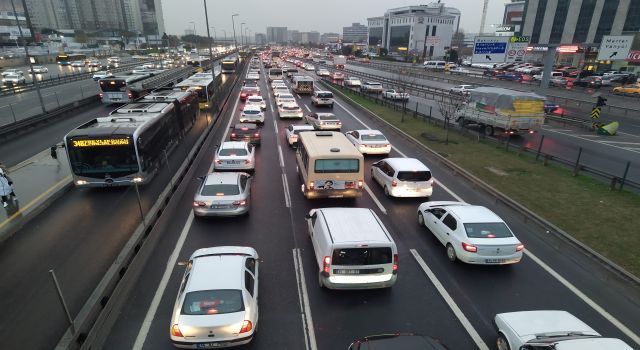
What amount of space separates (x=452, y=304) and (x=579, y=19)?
114 metres

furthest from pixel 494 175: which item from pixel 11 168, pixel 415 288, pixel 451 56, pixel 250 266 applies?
pixel 451 56

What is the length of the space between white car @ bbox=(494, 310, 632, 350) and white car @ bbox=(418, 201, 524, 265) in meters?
2.55

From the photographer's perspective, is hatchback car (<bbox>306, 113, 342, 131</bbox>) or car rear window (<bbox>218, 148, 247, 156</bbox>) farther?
hatchback car (<bbox>306, 113, 342, 131</bbox>)

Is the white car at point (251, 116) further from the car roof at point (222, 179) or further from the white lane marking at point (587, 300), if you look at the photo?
the white lane marking at point (587, 300)

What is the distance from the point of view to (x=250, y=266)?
349 inches

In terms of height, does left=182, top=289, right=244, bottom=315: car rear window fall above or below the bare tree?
above

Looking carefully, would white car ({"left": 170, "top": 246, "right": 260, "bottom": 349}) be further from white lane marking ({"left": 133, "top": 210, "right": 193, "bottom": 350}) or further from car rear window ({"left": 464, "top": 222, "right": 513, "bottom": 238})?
car rear window ({"left": 464, "top": 222, "right": 513, "bottom": 238})

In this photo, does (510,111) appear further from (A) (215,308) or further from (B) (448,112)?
(A) (215,308)

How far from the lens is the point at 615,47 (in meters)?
37.6

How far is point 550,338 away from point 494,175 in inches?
494

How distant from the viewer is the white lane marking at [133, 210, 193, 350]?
777cm

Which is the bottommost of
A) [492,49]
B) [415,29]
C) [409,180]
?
[409,180]

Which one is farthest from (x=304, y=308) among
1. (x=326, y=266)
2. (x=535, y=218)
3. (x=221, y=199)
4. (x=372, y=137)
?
(x=372, y=137)

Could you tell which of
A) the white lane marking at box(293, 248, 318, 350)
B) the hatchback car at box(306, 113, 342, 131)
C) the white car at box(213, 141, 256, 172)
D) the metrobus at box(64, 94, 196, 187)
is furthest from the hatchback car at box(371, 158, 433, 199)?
the hatchback car at box(306, 113, 342, 131)
